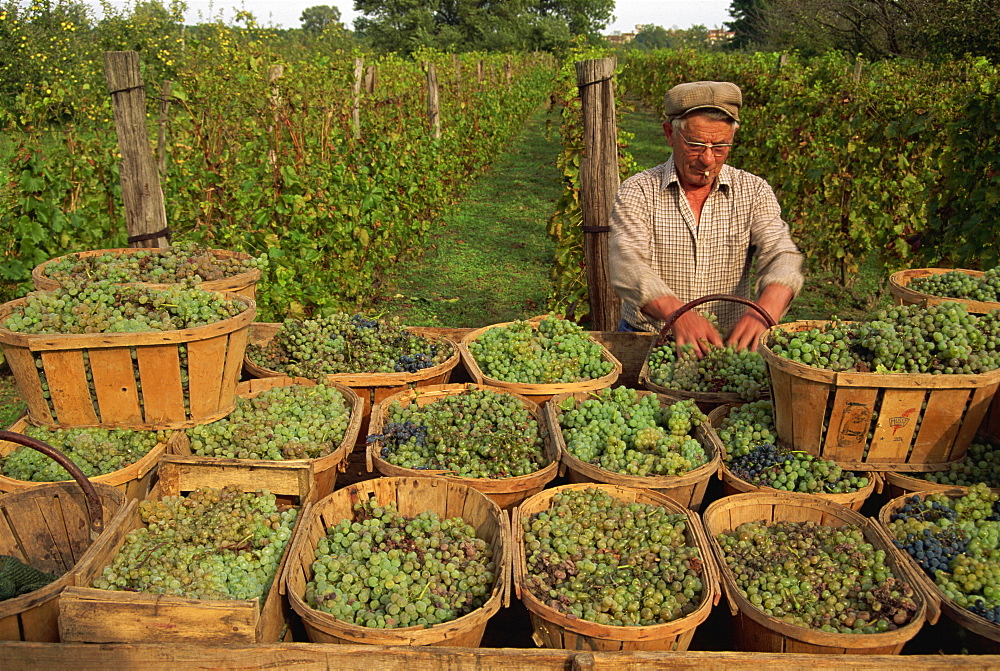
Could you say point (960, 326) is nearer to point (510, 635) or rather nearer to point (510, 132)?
point (510, 635)

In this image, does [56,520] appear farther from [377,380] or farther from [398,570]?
[377,380]

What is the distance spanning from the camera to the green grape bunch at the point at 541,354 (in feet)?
12.4

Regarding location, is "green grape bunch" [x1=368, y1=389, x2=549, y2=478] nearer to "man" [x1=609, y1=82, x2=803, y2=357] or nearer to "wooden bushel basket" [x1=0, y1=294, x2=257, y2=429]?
"wooden bushel basket" [x1=0, y1=294, x2=257, y2=429]

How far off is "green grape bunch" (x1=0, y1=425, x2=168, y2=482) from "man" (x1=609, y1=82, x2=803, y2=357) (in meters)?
2.60

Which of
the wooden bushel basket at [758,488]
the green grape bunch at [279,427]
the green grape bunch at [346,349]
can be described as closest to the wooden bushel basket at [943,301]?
the wooden bushel basket at [758,488]

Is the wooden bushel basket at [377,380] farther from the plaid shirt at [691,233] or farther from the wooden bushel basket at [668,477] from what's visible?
the plaid shirt at [691,233]

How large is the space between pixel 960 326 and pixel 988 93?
4564 millimetres

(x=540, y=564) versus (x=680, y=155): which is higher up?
(x=680, y=155)

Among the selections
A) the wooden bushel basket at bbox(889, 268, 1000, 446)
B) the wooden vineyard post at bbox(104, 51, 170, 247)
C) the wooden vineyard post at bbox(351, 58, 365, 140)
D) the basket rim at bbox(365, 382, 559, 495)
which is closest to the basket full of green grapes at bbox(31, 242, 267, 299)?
the wooden vineyard post at bbox(104, 51, 170, 247)

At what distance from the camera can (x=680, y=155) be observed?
394 cm

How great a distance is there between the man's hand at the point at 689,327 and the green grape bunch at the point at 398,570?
170 centimetres

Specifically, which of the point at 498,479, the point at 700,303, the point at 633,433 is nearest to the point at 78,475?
the point at 498,479

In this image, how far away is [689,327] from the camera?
3.82 m

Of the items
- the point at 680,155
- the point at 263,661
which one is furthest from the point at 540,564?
the point at 680,155
